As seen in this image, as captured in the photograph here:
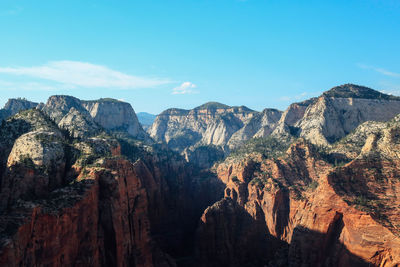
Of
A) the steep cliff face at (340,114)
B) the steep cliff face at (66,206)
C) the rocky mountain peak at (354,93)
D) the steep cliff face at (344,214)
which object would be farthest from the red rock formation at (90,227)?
the rocky mountain peak at (354,93)

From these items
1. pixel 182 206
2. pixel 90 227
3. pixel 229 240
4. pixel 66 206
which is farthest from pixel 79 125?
pixel 66 206

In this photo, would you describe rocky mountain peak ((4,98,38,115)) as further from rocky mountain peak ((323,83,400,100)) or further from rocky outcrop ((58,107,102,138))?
rocky mountain peak ((323,83,400,100))

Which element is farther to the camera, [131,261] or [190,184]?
[190,184]

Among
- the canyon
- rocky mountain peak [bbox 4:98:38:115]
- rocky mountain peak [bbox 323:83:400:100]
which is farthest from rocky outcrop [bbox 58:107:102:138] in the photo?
rocky mountain peak [bbox 323:83:400:100]

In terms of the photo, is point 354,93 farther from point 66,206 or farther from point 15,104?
point 15,104

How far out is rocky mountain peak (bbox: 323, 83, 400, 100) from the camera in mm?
179238

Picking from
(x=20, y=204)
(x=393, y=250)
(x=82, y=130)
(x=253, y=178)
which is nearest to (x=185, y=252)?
(x=253, y=178)

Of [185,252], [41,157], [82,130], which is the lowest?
[185,252]

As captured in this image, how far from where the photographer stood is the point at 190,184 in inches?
5827

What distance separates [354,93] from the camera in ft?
599

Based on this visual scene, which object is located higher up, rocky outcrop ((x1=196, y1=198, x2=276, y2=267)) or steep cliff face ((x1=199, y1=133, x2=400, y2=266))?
steep cliff face ((x1=199, y1=133, x2=400, y2=266))

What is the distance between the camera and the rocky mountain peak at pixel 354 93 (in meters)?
179

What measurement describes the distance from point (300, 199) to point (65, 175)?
67630 millimetres

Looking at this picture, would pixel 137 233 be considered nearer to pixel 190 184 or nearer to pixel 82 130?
pixel 82 130
